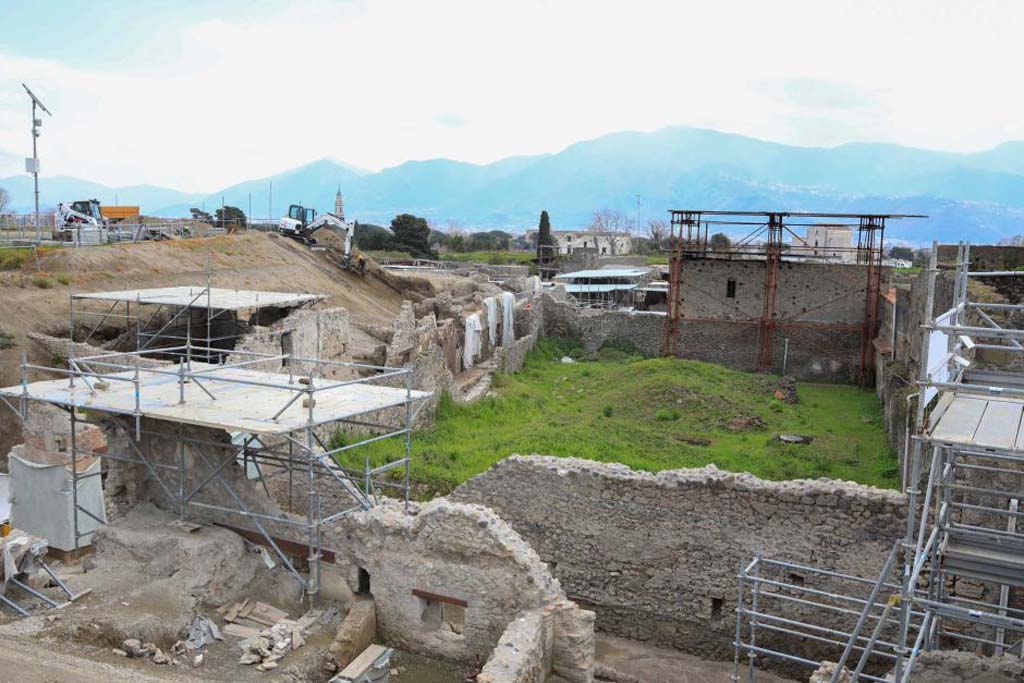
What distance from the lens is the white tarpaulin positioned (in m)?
7.10

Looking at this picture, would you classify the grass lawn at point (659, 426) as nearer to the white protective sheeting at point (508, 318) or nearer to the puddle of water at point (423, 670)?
the white protective sheeting at point (508, 318)

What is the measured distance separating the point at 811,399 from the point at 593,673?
16432 millimetres

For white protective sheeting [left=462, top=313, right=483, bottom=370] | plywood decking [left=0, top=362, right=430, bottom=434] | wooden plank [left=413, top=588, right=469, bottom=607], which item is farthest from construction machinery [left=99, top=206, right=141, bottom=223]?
wooden plank [left=413, top=588, right=469, bottom=607]

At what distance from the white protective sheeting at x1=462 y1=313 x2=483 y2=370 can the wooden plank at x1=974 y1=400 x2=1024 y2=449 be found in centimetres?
1918

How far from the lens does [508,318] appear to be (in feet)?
97.5

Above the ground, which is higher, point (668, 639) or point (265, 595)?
point (265, 595)

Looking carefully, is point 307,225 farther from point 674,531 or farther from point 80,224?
point 674,531

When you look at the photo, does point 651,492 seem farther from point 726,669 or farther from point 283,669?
point 283,669

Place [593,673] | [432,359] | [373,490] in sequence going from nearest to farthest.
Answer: [593,673] → [373,490] → [432,359]

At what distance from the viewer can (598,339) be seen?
32.3 meters

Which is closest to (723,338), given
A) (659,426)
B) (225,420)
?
(659,426)

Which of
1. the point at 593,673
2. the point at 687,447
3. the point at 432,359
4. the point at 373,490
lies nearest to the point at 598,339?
the point at 432,359

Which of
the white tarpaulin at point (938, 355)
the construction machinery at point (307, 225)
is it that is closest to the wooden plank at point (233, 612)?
the white tarpaulin at point (938, 355)

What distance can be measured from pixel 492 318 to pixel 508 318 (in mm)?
1731
